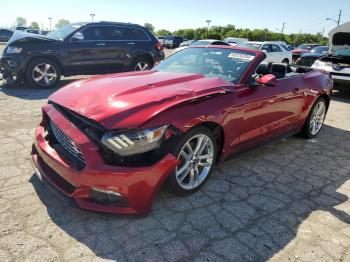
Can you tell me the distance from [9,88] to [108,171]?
7139 millimetres

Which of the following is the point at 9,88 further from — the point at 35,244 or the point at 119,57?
the point at 35,244

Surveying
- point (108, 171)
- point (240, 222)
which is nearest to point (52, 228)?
point (108, 171)

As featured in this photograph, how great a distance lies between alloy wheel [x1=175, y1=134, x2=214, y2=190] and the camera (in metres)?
3.37

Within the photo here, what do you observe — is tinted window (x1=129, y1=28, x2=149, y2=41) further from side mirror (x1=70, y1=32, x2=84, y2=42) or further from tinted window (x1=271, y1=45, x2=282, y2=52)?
tinted window (x1=271, y1=45, x2=282, y2=52)

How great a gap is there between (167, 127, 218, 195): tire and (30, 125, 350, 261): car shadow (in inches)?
5.4

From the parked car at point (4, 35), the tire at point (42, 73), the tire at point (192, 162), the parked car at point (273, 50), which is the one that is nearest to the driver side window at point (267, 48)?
the parked car at point (273, 50)

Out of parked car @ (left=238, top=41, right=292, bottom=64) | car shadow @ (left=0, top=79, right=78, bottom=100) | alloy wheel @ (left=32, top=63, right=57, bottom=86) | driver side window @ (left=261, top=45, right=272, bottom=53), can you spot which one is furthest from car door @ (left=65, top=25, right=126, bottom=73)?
driver side window @ (left=261, top=45, right=272, bottom=53)

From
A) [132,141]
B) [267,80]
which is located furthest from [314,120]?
[132,141]

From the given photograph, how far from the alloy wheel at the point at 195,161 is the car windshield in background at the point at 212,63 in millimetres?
947

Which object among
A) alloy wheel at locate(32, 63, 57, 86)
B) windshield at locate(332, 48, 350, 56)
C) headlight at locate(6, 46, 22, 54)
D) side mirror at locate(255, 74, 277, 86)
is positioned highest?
windshield at locate(332, 48, 350, 56)

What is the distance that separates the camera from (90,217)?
120 inches

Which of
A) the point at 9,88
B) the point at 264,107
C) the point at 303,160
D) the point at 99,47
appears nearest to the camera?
the point at 264,107

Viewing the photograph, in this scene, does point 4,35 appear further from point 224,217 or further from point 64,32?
point 224,217

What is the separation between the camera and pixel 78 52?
9078mm
